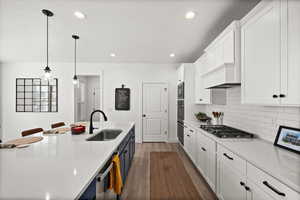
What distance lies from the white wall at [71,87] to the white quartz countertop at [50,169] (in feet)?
11.1

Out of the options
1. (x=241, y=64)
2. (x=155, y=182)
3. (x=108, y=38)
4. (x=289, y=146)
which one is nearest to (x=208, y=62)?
(x=241, y=64)

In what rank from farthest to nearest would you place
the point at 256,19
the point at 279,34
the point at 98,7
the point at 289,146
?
1. the point at 98,7
2. the point at 256,19
3. the point at 289,146
4. the point at 279,34

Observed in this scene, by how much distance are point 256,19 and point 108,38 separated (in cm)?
266

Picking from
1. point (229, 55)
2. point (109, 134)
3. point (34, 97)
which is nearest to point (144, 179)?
point (109, 134)

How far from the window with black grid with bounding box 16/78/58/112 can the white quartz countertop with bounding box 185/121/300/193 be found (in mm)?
5351

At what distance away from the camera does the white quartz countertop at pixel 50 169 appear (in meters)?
0.75

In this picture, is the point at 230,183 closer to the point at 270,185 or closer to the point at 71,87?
the point at 270,185

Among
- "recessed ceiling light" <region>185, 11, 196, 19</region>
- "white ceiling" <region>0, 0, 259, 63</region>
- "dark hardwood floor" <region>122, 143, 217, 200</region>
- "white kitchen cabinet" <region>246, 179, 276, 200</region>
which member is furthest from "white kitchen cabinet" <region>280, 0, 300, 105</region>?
"dark hardwood floor" <region>122, 143, 217, 200</region>

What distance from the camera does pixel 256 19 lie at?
1.53m

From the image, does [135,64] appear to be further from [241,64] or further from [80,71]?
[241,64]

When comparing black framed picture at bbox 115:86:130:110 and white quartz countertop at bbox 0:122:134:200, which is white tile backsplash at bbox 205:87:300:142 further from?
black framed picture at bbox 115:86:130:110

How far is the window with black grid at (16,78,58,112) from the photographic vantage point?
15.9 feet

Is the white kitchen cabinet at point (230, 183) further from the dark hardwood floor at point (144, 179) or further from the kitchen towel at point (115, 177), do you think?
the kitchen towel at point (115, 177)

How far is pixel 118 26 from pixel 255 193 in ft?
9.77
